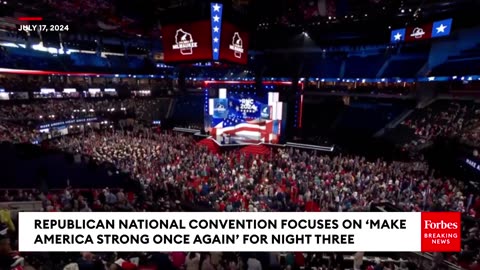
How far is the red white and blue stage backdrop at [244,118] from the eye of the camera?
2608cm

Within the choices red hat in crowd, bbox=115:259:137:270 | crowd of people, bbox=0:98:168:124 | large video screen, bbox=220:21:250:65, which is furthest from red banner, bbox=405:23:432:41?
crowd of people, bbox=0:98:168:124

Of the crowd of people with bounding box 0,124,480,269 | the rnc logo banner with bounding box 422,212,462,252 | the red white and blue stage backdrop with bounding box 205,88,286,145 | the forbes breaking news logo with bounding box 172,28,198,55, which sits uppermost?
the forbes breaking news logo with bounding box 172,28,198,55

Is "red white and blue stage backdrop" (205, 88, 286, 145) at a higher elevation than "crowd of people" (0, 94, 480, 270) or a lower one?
higher

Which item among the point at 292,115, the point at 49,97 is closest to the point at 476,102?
the point at 292,115

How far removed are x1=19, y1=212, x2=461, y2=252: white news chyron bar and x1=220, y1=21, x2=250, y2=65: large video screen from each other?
12.2 meters

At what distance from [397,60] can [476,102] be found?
9837 mm

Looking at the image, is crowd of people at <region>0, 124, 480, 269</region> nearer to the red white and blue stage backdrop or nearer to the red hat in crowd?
the red hat in crowd

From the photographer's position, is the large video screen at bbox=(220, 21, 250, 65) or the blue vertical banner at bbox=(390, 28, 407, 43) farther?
the blue vertical banner at bbox=(390, 28, 407, 43)

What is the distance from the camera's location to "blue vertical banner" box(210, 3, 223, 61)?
1540cm

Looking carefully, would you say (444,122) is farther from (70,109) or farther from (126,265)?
(70,109)

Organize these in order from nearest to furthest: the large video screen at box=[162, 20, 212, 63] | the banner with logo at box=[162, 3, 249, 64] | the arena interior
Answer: the arena interior, the banner with logo at box=[162, 3, 249, 64], the large video screen at box=[162, 20, 212, 63]

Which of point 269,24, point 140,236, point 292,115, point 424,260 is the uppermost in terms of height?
point 269,24

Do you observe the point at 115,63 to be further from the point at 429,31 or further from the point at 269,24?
the point at 429,31

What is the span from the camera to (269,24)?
2791 cm
